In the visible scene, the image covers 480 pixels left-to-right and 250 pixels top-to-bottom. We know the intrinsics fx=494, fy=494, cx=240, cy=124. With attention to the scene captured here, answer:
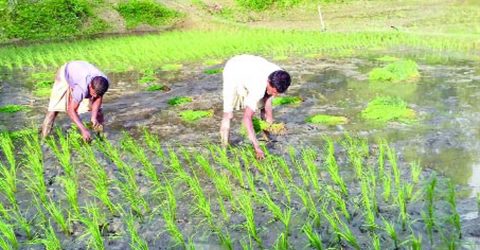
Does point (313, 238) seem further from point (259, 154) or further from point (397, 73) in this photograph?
point (397, 73)

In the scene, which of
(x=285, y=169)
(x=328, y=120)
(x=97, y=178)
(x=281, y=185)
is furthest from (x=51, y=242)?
(x=328, y=120)

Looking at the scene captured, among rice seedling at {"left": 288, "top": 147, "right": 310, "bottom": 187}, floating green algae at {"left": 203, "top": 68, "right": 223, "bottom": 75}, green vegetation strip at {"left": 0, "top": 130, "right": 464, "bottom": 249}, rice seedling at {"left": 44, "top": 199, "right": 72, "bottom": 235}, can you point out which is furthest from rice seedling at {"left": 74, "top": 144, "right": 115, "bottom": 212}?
floating green algae at {"left": 203, "top": 68, "right": 223, "bottom": 75}

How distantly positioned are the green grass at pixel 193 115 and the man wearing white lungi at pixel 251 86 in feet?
5.15

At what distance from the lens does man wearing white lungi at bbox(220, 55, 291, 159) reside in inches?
184

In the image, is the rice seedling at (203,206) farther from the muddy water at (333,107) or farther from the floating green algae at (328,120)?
the floating green algae at (328,120)

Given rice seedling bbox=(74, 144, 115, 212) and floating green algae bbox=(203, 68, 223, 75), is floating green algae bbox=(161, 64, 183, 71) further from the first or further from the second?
rice seedling bbox=(74, 144, 115, 212)

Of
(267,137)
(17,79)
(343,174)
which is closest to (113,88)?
(17,79)

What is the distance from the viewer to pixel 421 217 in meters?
3.78

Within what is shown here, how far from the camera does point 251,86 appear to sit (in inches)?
195

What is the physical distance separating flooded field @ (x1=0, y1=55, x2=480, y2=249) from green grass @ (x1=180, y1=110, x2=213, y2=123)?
11 cm

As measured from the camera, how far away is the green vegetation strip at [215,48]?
12.0 meters

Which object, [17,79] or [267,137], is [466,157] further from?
[17,79]

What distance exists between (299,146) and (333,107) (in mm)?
1916

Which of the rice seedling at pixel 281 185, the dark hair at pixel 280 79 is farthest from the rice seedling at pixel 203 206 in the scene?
the dark hair at pixel 280 79
